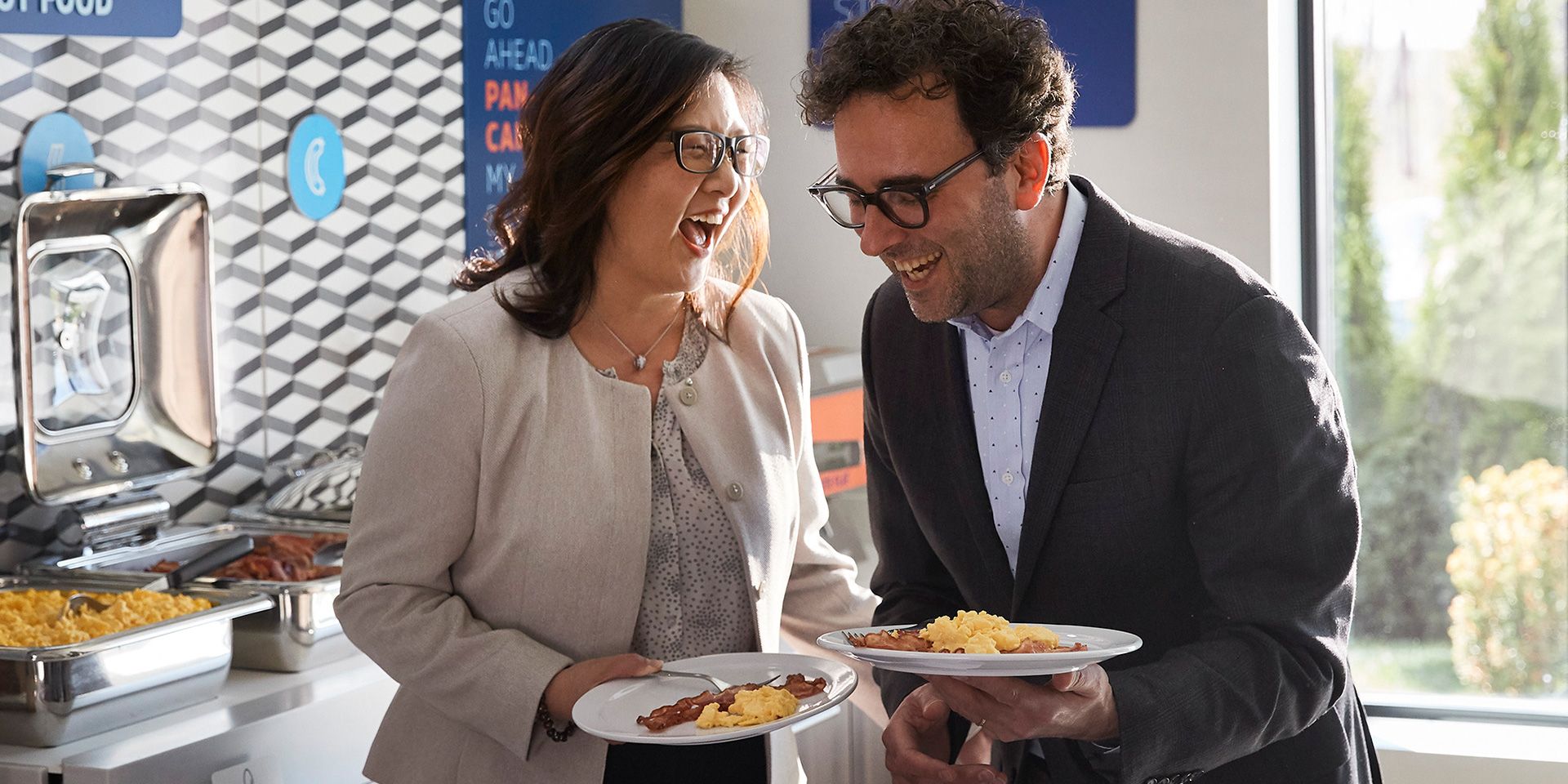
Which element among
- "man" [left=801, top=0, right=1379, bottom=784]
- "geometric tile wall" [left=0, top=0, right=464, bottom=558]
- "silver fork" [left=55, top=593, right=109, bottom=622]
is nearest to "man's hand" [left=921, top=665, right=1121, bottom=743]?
"man" [left=801, top=0, right=1379, bottom=784]

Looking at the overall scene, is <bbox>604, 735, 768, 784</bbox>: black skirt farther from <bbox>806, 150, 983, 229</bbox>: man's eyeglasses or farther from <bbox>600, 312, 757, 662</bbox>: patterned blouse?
<bbox>806, 150, 983, 229</bbox>: man's eyeglasses

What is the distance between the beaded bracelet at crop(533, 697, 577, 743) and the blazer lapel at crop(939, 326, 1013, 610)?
0.49 meters

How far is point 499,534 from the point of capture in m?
1.69

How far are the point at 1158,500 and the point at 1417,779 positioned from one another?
1839mm

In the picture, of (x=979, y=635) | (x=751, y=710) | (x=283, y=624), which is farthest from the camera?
(x=283, y=624)

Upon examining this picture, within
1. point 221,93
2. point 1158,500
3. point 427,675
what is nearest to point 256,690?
point 427,675

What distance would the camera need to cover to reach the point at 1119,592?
1.57m

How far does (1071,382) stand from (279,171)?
6.66 feet

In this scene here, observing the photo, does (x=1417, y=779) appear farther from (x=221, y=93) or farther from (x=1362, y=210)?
(x=221, y=93)

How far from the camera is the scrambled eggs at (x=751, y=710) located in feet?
4.76

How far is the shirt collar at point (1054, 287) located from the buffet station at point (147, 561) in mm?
1233

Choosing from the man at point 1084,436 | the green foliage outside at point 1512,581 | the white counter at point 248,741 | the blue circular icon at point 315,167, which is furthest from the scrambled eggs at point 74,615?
the green foliage outside at point 1512,581

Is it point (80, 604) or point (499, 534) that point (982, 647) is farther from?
point (80, 604)

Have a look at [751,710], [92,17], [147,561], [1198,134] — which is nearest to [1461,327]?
[1198,134]
